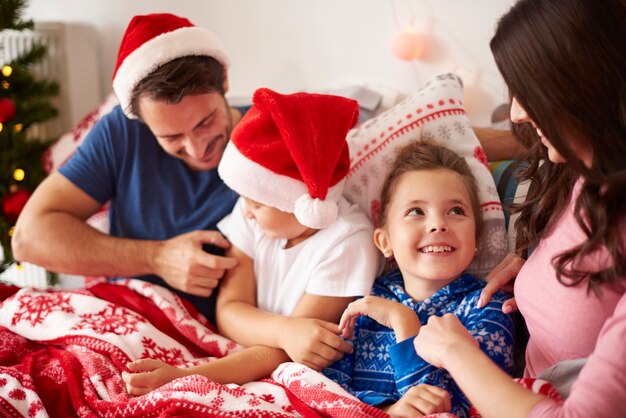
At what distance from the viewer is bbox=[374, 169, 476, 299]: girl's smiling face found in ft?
4.52

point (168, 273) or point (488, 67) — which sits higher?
point (488, 67)

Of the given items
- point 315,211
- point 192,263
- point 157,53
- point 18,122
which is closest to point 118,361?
point 192,263

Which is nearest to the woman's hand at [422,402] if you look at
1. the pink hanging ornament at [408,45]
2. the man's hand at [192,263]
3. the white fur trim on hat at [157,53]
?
the man's hand at [192,263]

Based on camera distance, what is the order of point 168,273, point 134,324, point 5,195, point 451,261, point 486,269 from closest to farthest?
point 451,261 < point 486,269 < point 134,324 < point 168,273 < point 5,195

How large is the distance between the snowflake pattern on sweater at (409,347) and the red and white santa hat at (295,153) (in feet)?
0.86

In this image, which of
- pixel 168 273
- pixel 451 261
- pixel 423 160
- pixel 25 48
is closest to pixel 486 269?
pixel 451 261

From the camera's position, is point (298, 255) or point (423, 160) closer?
point (423, 160)

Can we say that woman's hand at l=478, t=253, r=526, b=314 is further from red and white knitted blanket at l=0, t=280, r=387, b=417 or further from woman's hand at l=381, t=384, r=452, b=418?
red and white knitted blanket at l=0, t=280, r=387, b=417

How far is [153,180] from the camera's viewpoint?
1891mm

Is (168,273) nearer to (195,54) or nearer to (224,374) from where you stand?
(224,374)

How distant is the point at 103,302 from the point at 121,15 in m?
1.56

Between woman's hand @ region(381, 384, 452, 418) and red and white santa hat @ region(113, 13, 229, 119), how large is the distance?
105cm

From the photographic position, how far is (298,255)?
1.62 metres

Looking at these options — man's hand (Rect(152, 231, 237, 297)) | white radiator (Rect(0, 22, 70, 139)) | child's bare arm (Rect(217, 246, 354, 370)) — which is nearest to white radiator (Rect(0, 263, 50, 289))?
white radiator (Rect(0, 22, 70, 139))
